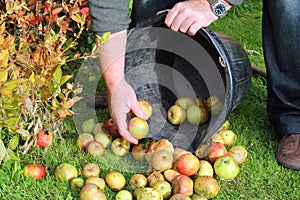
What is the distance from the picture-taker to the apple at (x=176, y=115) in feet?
10.2

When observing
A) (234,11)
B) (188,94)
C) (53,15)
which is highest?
(53,15)

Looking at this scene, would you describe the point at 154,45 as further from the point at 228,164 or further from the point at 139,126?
the point at 228,164

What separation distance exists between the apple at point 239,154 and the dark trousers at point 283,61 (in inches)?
10.6

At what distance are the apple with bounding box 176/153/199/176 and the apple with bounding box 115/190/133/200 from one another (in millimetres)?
311

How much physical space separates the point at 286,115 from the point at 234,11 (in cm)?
238

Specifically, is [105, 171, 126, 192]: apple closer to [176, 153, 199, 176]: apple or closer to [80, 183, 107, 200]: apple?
[80, 183, 107, 200]: apple

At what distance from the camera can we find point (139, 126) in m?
2.86

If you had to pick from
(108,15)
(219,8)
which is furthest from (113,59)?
(219,8)

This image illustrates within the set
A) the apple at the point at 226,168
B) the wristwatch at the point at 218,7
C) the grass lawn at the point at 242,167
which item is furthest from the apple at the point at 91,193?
the wristwatch at the point at 218,7

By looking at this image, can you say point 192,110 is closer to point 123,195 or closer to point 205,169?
point 205,169

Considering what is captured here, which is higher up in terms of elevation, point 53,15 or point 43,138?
point 53,15

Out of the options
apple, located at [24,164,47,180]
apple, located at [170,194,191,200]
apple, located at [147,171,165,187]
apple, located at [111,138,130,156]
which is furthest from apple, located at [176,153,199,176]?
apple, located at [24,164,47,180]

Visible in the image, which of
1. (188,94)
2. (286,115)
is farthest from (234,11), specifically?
(286,115)

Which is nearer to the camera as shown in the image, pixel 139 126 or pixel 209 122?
pixel 139 126
